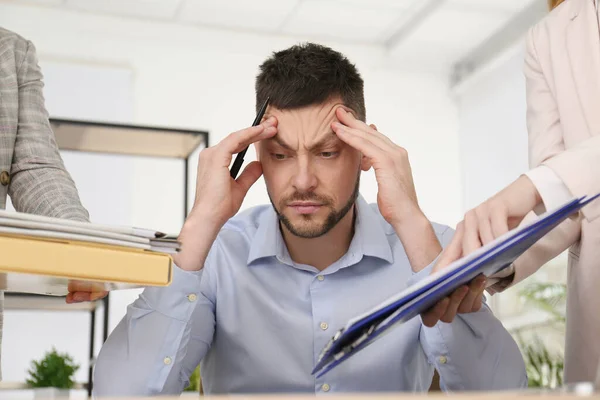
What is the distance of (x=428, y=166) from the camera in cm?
568

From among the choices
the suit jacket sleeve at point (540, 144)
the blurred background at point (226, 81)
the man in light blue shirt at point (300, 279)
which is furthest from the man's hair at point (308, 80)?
the blurred background at point (226, 81)

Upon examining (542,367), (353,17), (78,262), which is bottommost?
(542,367)

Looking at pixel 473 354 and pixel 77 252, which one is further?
pixel 473 354

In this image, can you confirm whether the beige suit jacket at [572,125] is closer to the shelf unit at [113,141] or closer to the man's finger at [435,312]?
the man's finger at [435,312]

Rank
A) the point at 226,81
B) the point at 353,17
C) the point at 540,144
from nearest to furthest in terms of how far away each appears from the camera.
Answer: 1. the point at 540,144
2. the point at 353,17
3. the point at 226,81

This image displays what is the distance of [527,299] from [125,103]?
2.95 metres

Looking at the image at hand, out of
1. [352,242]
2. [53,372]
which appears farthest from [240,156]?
[53,372]

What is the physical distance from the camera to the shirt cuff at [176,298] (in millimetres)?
1164

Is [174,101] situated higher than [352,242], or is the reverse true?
[174,101]

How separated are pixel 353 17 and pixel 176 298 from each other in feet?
13.7

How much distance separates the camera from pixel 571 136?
47.0 inches

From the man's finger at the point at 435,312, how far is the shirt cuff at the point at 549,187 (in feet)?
0.56

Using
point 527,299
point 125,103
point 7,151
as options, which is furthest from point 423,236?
point 125,103

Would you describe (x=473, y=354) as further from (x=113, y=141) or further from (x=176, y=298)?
(x=113, y=141)
